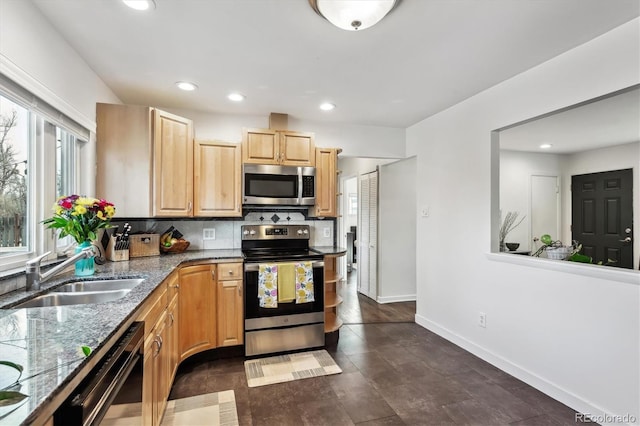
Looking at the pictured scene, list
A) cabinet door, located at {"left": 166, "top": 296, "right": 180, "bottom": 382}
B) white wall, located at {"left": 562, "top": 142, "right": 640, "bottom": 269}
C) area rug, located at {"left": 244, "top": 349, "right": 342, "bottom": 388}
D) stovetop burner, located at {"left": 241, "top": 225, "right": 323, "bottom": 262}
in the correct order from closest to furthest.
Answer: cabinet door, located at {"left": 166, "top": 296, "right": 180, "bottom": 382} < area rug, located at {"left": 244, "top": 349, "right": 342, "bottom": 388} < stovetop burner, located at {"left": 241, "top": 225, "right": 323, "bottom": 262} < white wall, located at {"left": 562, "top": 142, "right": 640, "bottom": 269}

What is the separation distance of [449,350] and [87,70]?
3.95 m

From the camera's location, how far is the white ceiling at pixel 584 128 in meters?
2.96

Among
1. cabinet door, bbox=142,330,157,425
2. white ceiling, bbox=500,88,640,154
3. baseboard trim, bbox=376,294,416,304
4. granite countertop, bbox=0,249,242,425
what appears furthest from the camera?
baseboard trim, bbox=376,294,416,304

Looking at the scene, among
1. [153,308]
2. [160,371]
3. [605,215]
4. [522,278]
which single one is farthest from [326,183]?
[605,215]

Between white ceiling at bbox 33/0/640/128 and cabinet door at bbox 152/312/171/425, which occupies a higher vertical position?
white ceiling at bbox 33/0/640/128

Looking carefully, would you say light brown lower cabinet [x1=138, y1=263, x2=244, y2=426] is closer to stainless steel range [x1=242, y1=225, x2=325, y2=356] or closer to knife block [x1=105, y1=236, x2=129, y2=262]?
stainless steel range [x1=242, y1=225, x2=325, y2=356]

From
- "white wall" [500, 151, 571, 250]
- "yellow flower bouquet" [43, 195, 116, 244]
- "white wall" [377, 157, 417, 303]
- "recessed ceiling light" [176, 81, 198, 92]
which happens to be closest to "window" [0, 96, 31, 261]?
"yellow flower bouquet" [43, 195, 116, 244]

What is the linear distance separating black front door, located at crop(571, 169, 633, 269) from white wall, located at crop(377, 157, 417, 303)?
2554 mm

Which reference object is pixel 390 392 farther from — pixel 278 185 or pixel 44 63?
pixel 44 63

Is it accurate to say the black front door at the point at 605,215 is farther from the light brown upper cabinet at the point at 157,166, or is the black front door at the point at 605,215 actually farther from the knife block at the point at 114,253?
the knife block at the point at 114,253

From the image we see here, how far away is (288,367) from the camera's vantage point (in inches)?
104

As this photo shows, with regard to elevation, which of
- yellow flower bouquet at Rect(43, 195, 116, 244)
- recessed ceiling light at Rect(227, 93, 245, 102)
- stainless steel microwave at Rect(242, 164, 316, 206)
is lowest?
yellow flower bouquet at Rect(43, 195, 116, 244)

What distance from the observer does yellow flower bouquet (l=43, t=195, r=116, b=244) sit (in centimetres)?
179

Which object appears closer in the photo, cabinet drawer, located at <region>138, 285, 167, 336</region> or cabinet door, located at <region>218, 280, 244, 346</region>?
cabinet drawer, located at <region>138, 285, 167, 336</region>
